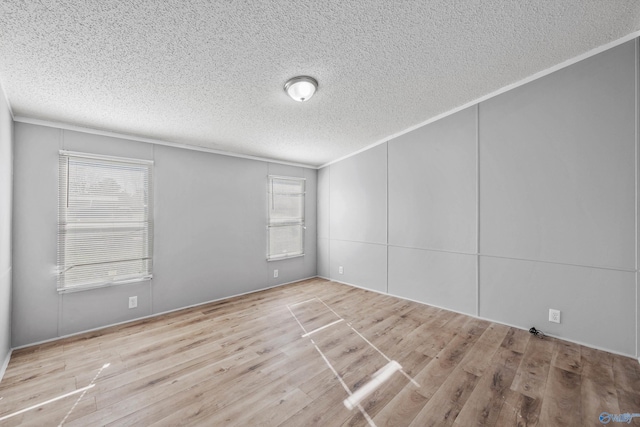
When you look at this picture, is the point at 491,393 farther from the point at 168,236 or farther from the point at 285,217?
the point at 168,236

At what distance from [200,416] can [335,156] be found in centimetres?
413

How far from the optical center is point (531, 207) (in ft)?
8.65

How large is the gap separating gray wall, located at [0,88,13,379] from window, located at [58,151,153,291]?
38 cm

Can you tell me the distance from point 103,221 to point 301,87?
9.45 feet

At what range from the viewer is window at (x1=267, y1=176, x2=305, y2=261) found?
4641 mm

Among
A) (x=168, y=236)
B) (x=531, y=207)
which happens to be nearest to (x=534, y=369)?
(x=531, y=207)

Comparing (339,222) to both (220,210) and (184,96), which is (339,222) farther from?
(184,96)

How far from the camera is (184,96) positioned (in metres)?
2.37

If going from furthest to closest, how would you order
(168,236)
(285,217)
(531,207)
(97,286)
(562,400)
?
1. (285,217)
2. (168,236)
3. (97,286)
4. (531,207)
5. (562,400)

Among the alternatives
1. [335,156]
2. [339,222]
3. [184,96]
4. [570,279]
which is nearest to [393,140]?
[335,156]

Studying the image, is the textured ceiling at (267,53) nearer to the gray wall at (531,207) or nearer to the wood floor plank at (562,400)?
the gray wall at (531,207)

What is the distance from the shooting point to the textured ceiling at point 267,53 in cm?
149

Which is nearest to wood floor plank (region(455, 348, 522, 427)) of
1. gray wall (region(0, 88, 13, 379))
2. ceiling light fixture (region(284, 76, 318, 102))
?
ceiling light fixture (region(284, 76, 318, 102))

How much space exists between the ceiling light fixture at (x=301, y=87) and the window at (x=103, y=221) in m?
2.34
